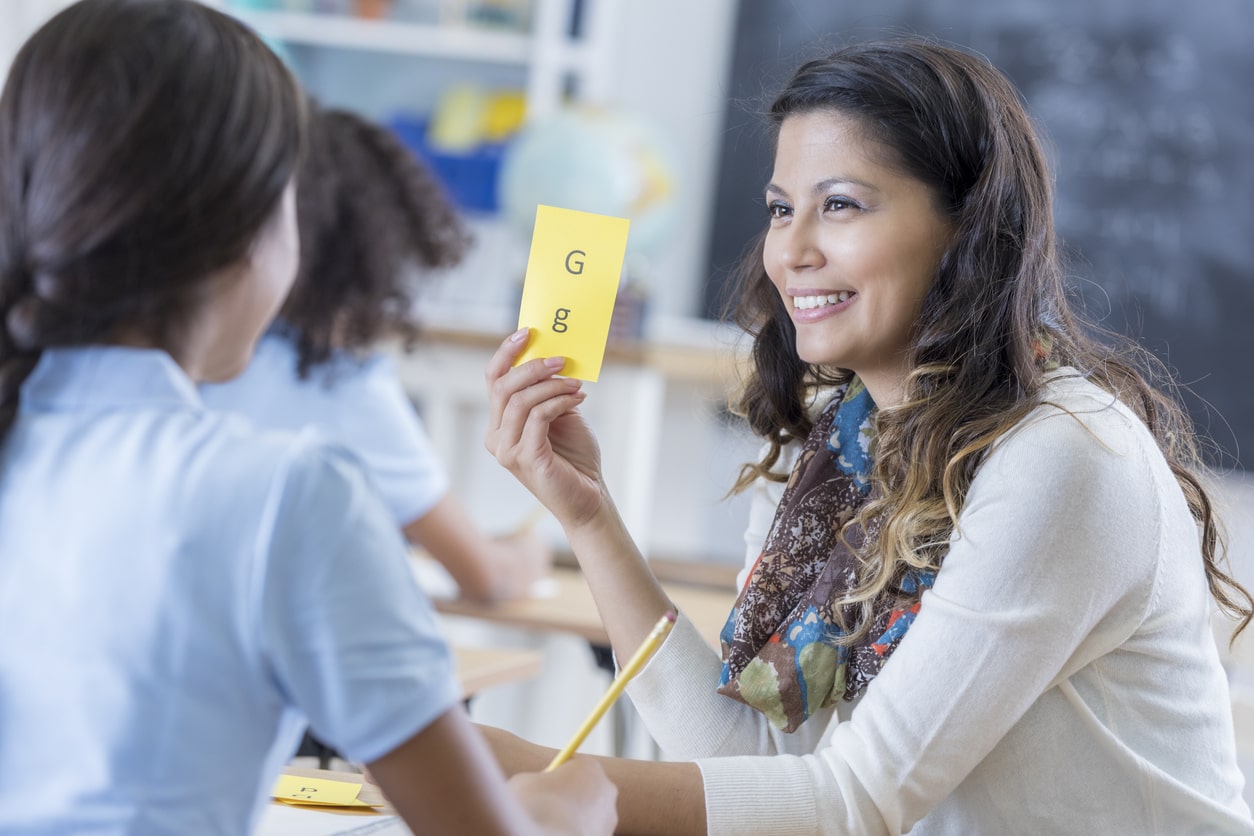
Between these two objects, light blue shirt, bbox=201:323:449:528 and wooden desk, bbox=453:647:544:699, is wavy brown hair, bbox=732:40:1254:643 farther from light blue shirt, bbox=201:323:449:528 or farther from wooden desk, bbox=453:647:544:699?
light blue shirt, bbox=201:323:449:528

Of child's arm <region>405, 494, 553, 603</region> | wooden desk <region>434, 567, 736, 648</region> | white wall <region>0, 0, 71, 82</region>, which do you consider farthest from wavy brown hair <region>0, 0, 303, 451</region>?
white wall <region>0, 0, 71, 82</region>

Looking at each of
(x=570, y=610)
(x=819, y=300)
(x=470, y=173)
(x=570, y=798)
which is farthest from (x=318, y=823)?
(x=470, y=173)

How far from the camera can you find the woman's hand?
4.38ft

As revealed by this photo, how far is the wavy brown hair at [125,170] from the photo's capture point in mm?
799

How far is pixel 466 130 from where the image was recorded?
12.6 ft

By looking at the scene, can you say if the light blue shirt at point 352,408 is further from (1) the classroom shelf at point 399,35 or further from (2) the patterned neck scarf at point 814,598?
(1) the classroom shelf at point 399,35

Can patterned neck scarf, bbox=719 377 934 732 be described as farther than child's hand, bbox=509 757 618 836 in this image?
Yes

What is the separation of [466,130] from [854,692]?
2817 mm

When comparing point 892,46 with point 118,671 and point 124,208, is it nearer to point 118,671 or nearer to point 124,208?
point 124,208

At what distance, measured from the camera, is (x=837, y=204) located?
4.66 ft

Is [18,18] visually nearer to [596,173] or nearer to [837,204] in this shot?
[596,173]

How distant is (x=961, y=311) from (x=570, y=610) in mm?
1126

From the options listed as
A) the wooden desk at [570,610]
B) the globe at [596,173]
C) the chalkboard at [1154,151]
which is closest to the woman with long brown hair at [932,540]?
the wooden desk at [570,610]

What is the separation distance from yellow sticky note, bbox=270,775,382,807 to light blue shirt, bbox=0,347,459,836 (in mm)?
382
